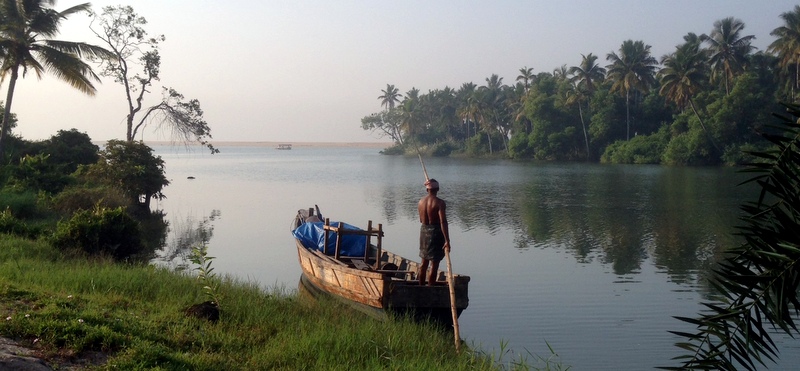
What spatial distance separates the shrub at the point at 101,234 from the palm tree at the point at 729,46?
175 feet

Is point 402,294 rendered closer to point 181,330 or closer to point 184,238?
point 181,330

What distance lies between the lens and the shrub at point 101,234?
13539mm

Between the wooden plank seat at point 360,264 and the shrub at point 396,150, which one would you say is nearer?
the wooden plank seat at point 360,264

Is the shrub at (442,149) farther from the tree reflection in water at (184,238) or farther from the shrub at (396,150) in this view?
the tree reflection in water at (184,238)

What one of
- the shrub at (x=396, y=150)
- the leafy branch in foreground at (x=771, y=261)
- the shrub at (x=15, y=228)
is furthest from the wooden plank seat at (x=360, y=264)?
the shrub at (x=396, y=150)

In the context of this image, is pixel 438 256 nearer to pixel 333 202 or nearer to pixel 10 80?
pixel 10 80

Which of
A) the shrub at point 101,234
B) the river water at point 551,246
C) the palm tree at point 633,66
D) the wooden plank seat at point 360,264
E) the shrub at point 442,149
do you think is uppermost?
the palm tree at point 633,66

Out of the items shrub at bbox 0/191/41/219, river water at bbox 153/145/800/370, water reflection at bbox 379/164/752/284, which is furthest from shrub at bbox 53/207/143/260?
water reflection at bbox 379/164/752/284

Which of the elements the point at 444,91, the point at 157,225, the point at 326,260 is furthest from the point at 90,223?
the point at 444,91

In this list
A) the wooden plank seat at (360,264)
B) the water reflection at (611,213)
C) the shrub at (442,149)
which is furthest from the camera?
the shrub at (442,149)

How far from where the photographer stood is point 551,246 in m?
20.8

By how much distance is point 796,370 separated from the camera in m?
9.45

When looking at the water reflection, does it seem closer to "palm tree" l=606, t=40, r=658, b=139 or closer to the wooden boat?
the wooden boat

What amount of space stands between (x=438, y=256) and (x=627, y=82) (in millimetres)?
58702
